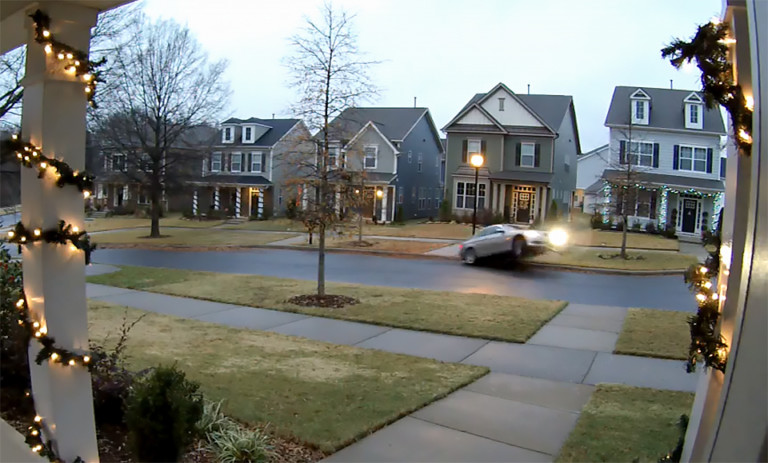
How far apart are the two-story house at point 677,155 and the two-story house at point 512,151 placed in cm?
448

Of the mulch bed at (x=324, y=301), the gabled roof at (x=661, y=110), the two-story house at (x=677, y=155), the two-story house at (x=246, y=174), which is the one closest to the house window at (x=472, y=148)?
the gabled roof at (x=661, y=110)

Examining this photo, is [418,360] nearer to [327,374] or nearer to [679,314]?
[327,374]

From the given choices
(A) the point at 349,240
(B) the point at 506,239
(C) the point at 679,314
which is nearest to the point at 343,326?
(C) the point at 679,314

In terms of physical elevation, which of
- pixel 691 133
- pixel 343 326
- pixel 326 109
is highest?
pixel 691 133

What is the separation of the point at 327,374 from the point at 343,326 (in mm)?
2927

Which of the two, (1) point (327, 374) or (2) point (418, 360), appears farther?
(2) point (418, 360)

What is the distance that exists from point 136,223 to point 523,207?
73.7 feet

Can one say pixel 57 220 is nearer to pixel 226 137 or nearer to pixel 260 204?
pixel 260 204

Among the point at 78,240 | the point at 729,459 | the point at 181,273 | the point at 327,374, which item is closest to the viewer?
the point at 729,459

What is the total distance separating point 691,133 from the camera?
1106 inches

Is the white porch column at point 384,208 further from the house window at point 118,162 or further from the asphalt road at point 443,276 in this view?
the house window at point 118,162

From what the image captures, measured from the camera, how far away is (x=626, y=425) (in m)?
5.42

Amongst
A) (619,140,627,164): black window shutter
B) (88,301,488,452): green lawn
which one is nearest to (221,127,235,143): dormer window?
(619,140,627,164): black window shutter

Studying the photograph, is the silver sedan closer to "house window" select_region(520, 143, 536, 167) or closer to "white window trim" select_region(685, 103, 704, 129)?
"white window trim" select_region(685, 103, 704, 129)
